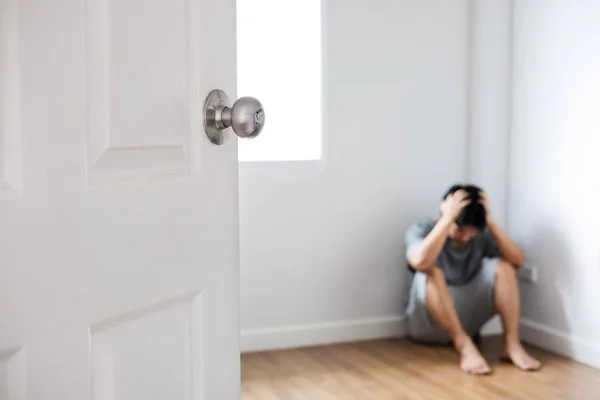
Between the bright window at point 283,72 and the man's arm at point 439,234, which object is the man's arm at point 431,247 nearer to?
the man's arm at point 439,234

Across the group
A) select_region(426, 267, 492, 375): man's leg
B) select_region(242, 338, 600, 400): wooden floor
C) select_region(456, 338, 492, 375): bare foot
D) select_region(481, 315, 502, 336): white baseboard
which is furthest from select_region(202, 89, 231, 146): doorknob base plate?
select_region(481, 315, 502, 336): white baseboard

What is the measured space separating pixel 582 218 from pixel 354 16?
1390 mm

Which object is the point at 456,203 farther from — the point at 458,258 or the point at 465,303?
the point at 465,303

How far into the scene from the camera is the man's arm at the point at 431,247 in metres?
3.63

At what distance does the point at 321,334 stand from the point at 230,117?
3038 millimetres

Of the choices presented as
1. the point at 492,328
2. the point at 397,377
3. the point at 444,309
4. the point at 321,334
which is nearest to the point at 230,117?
the point at 397,377

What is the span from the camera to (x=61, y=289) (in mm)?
783

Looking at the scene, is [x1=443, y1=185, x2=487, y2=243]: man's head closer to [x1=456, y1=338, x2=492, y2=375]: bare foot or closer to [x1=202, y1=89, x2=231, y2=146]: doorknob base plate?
[x1=456, y1=338, x2=492, y2=375]: bare foot

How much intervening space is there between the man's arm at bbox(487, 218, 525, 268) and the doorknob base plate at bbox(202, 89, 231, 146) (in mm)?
2809

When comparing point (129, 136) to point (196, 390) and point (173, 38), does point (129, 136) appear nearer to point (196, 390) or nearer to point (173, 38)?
point (173, 38)

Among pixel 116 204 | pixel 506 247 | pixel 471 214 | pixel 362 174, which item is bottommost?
pixel 506 247

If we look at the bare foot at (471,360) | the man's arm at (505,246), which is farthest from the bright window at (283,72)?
the bare foot at (471,360)

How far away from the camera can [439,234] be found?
3.63 m

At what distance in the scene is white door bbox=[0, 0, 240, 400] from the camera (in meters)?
0.73
